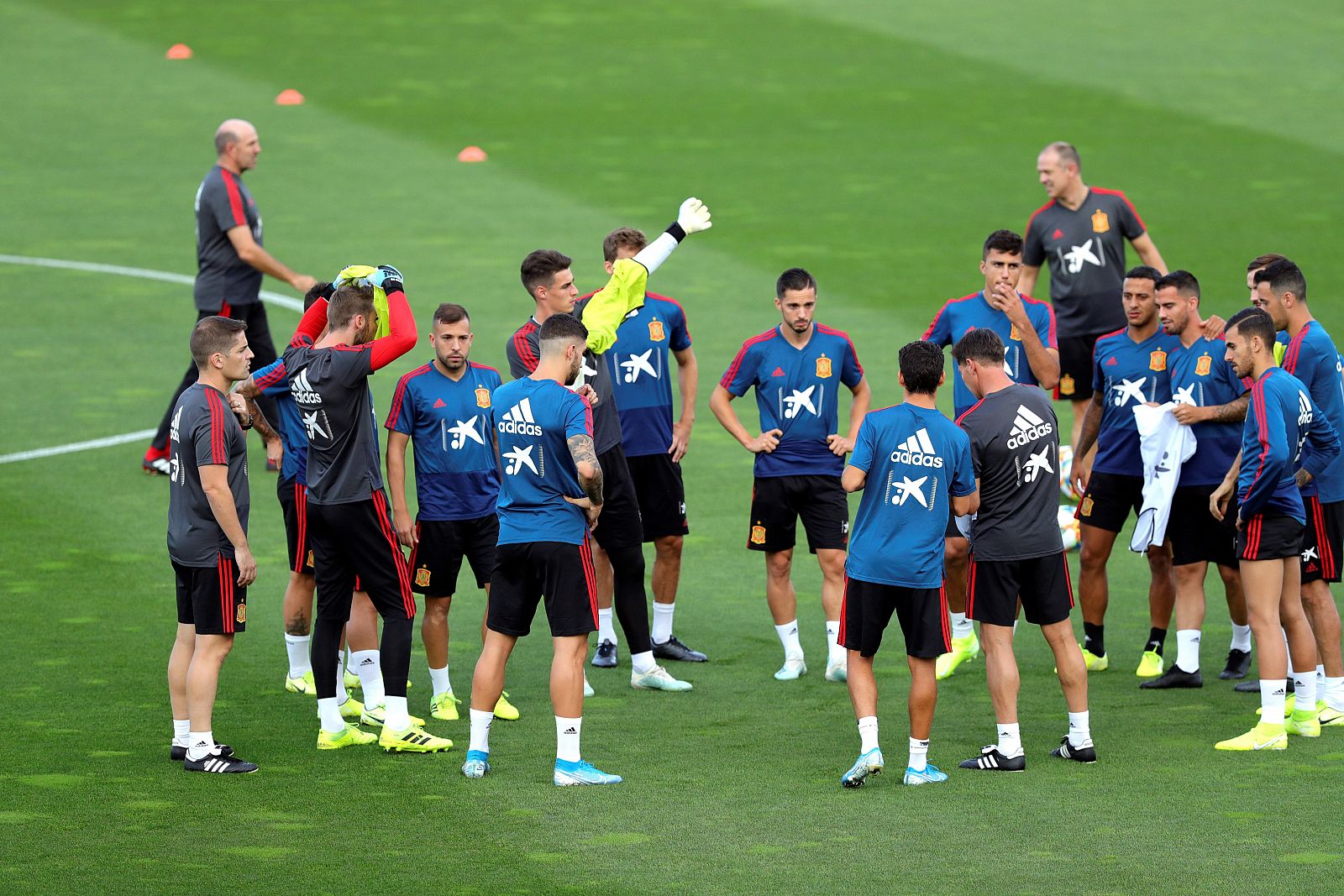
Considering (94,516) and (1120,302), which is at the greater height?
(1120,302)

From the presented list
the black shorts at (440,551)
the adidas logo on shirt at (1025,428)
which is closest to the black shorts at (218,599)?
the black shorts at (440,551)

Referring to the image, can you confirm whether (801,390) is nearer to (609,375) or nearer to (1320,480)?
(609,375)

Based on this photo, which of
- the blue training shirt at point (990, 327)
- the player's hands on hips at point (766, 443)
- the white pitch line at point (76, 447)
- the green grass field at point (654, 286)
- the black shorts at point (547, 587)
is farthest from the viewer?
the white pitch line at point (76, 447)

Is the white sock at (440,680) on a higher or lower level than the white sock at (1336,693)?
lower

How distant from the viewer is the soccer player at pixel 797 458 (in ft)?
33.2

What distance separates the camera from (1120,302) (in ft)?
45.4

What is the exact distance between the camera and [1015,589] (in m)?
8.66

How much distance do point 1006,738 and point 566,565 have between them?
2.17 meters

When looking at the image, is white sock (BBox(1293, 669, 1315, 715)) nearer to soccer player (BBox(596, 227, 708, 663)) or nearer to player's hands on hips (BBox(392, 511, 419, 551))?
soccer player (BBox(596, 227, 708, 663))

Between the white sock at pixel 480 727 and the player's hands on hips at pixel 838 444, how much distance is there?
266 cm

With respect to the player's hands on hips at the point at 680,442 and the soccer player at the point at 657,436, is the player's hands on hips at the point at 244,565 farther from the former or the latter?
the player's hands on hips at the point at 680,442

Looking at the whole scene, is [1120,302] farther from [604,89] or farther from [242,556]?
[604,89]

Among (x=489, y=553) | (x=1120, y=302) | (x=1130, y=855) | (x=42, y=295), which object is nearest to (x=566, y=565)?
(x=489, y=553)

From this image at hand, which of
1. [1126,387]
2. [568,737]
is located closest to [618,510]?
[568,737]
